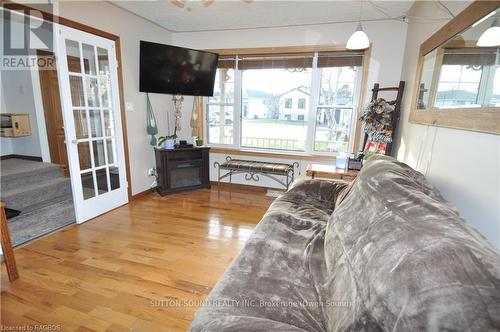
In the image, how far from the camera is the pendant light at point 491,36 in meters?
1.09

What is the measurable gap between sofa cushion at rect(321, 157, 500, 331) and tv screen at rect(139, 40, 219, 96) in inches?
121

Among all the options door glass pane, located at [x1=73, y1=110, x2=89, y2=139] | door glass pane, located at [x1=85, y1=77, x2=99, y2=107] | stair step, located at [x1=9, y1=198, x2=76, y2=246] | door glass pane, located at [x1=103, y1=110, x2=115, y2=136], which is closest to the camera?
stair step, located at [x1=9, y1=198, x2=76, y2=246]

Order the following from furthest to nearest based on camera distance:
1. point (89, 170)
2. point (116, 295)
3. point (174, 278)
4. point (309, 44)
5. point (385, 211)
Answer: point (309, 44), point (89, 170), point (174, 278), point (116, 295), point (385, 211)

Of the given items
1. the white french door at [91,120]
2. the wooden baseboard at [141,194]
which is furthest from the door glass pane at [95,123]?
the wooden baseboard at [141,194]

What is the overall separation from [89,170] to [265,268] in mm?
2587

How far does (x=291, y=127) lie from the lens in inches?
150

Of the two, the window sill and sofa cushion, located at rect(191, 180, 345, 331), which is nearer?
sofa cushion, located at rect(191, 180, 345, 331)

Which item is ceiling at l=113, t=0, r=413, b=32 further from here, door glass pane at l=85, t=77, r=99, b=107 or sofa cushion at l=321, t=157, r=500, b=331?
sofa cushion at l=321, t=157, r=500, b=331

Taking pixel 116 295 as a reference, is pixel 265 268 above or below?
above

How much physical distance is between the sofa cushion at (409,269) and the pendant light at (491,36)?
2.30 ft

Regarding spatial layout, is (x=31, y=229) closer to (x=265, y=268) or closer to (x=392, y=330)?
(x=265, y=268)

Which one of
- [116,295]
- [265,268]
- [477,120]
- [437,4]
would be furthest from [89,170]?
[437,4]

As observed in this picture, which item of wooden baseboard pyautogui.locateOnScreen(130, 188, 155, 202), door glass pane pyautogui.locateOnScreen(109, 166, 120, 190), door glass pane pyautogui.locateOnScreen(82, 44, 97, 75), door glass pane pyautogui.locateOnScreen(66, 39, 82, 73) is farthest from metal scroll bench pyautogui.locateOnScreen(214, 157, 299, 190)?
door glass pane pyautogui.locateOnScreen(66, 39, 82, 73)

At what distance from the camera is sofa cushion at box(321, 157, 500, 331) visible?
23.2 inches
